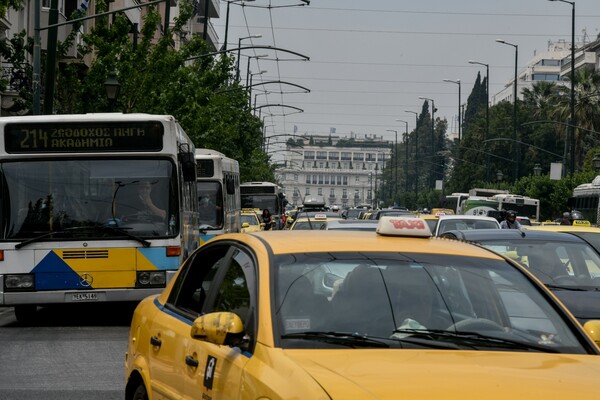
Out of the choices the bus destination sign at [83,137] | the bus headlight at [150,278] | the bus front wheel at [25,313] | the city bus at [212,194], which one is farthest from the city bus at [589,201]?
the bus front wheel at [25,313]

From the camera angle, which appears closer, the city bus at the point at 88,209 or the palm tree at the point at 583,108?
the city bus at the point at 88,209

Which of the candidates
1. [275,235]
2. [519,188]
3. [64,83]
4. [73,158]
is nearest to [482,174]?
[519,188]

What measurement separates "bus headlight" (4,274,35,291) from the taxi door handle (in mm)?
10268

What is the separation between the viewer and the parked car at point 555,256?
1192 centimetres

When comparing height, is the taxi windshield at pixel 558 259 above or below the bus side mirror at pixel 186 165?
below

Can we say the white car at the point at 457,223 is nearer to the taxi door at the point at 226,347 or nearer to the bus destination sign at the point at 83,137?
the bus destination sign at the point at 83,137

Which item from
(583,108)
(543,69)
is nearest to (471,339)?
(583,108)

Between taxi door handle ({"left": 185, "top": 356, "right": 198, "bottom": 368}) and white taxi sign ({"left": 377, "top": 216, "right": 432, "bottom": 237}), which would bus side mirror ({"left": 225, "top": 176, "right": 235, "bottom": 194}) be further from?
taxi door handle ({"left": 185, "top": 356, "right": 198, "bottom": 368})

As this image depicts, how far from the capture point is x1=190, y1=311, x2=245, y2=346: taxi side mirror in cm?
530

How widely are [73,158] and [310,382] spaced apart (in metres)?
12.3

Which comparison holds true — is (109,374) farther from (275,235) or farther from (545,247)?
(275,235)

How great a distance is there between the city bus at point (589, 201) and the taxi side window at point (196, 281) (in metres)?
40.5

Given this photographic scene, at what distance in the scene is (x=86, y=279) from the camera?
16.3 m

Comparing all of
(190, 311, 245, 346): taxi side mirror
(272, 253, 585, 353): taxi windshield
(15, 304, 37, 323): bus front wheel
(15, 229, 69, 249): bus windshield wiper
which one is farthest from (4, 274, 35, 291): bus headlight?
(190, 311, 245, 346): taxi side mirror
